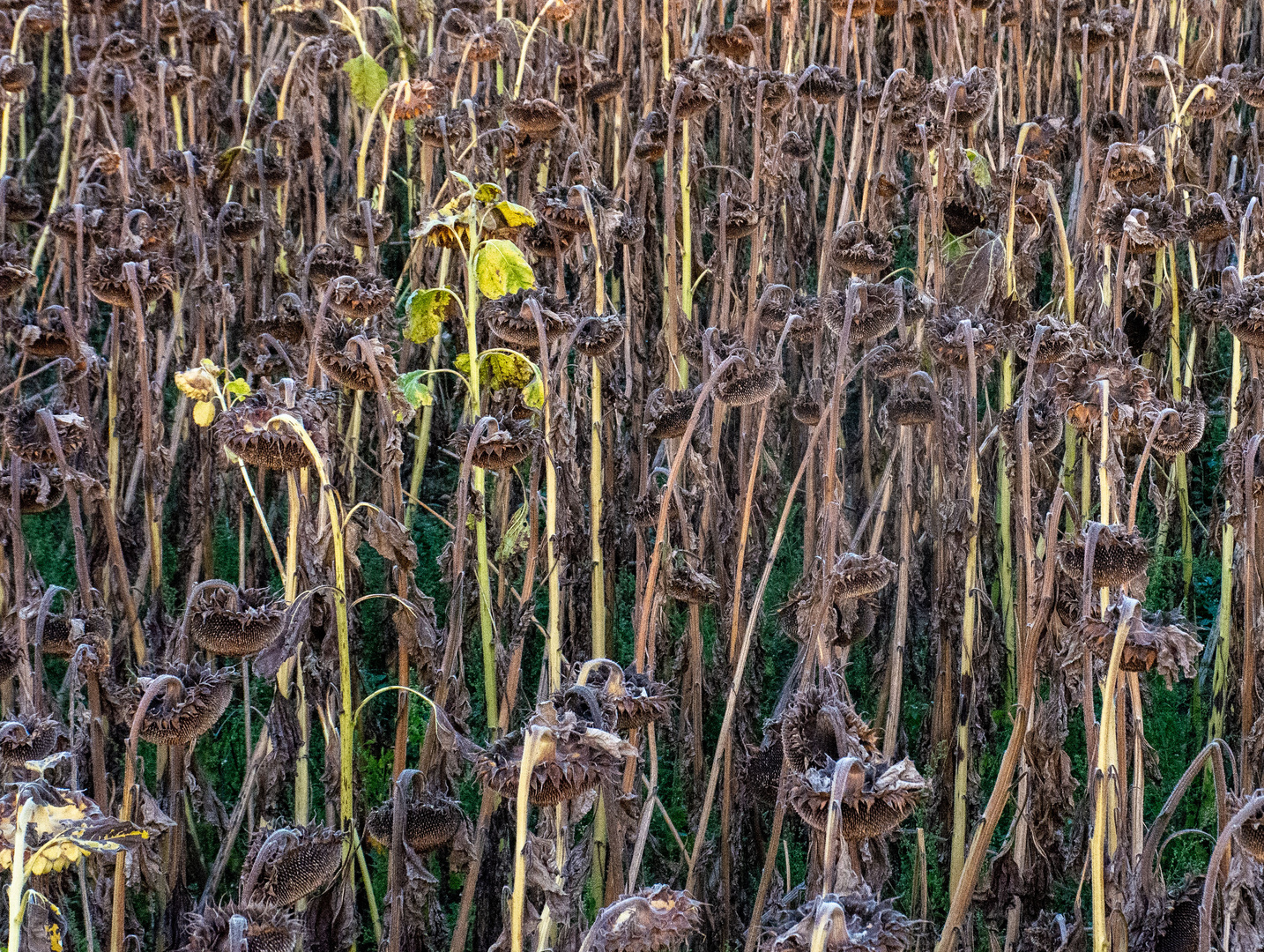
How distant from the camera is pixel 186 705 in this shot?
5.53 feet

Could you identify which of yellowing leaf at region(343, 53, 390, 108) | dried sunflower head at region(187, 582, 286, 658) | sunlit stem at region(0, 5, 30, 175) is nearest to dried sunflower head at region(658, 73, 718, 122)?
yellowing leaf at region(343, 53, 390, 108)

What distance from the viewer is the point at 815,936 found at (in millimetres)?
1169

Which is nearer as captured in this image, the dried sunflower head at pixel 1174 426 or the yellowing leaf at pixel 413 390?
the dried sunflower head at pixel 1174 426

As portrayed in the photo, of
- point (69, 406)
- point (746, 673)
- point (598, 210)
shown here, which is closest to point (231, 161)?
point (69, 406)

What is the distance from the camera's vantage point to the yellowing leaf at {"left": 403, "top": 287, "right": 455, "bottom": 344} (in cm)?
232

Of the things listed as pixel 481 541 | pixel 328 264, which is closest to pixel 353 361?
pixel 481 541

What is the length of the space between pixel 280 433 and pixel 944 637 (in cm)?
128

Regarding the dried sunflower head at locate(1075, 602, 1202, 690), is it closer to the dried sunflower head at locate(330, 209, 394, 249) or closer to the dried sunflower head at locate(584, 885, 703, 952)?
the dried sunflower head at locate(584, 885, 703, 952)

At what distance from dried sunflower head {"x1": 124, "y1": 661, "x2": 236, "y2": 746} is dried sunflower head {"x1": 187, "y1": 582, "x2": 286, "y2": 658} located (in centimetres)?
7

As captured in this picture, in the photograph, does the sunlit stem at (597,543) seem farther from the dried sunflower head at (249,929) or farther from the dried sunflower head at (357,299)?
the dried sunflower head at (249,929)

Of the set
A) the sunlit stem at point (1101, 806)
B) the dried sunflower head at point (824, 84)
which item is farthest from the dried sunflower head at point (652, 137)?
the sunlit stem at point (1101, 806)

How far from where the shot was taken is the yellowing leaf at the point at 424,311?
7.61ft

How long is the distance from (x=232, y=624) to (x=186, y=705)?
0.52ft

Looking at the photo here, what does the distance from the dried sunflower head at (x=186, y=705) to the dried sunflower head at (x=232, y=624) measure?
0.23 ft
